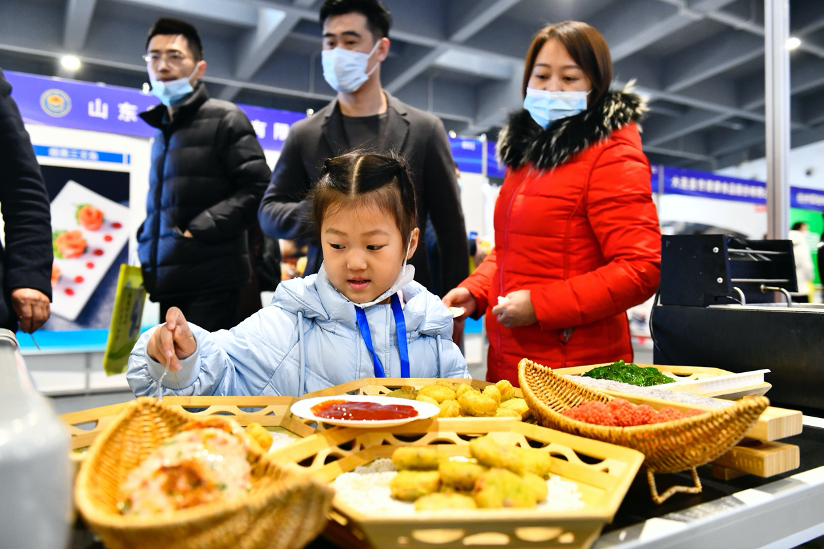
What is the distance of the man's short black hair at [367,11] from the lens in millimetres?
2477

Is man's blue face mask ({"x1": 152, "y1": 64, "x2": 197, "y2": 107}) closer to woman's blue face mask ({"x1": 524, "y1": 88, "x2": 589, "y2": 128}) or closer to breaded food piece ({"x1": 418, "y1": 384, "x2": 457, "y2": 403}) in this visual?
woman's blue face mask ({"x1": 524, "y1": 88, "x2": 589, "y2": 128})

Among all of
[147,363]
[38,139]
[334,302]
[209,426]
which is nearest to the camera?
[209,426]

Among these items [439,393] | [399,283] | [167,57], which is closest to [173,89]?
[167,57]

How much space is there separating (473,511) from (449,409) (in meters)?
0.47

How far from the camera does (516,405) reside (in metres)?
1.20

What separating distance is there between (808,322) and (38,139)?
5.18 m

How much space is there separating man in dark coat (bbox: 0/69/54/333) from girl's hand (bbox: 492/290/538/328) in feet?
4.74

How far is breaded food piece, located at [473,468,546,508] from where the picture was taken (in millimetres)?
690

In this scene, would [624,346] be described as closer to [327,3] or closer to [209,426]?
[209,426]

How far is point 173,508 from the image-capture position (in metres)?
0.62

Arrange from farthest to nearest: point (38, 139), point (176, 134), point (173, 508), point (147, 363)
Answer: point (38, 139), point (176, 134), point (147, 363), point (173, 508)

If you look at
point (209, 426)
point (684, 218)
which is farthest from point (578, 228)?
point (684, 218)

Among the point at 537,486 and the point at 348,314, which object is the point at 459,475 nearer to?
the point at 537,486

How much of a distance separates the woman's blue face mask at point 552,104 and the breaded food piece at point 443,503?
5.59 feet
